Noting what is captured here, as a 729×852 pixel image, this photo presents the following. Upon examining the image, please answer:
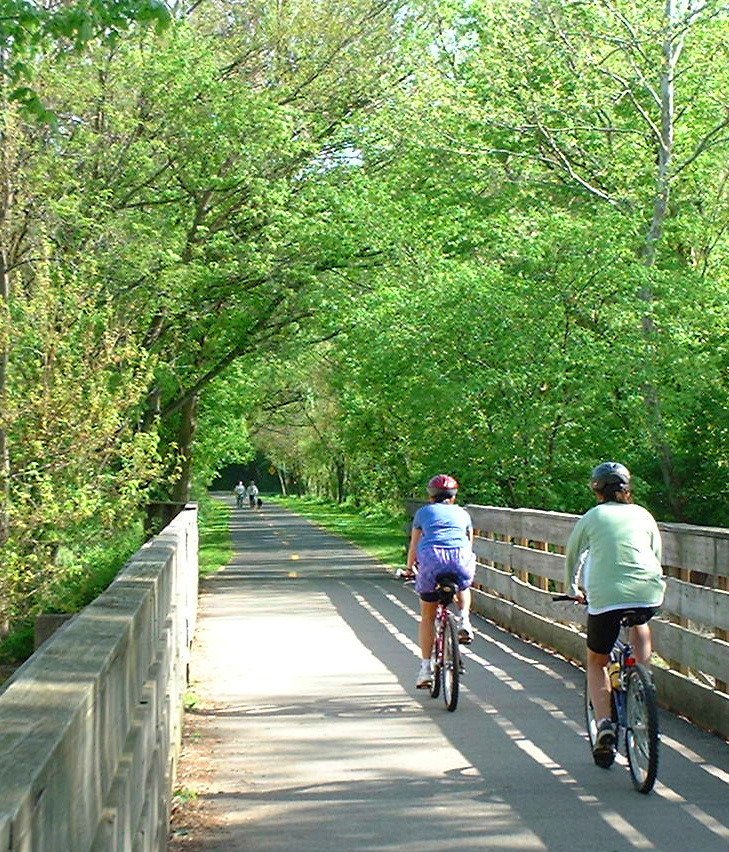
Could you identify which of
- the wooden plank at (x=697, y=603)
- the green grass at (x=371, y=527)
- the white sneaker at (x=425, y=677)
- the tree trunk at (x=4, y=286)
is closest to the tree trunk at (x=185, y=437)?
the green grass at (x=371, y=527)

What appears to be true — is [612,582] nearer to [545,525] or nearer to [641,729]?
[641,729]

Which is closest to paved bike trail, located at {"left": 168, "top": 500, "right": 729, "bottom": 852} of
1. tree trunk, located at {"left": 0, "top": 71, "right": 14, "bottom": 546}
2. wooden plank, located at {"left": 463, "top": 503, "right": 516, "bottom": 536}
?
wooden plank, located at {"left": 463, "top": 503, "right": 516, "bottom": 536}

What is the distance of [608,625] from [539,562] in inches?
289

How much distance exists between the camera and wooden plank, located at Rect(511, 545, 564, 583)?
1494 centimetres

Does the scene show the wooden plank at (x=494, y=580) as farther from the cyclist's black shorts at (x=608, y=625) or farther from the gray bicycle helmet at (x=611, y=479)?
the cyclist's black shorts at (x=608, y=625)

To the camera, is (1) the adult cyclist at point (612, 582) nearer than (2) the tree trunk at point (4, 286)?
Yes

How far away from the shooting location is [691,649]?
33.9ft

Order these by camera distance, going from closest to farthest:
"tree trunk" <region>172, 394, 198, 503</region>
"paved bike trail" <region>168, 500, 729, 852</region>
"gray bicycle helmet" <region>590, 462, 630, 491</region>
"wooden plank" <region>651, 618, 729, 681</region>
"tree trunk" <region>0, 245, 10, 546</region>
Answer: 1. "paved bike trail" <region>168, 500, 729, 852</region>
2. "gray bicycle helmet" <region>590, 462, 630, 491</region>
3. "wooden plank" <region>651, 618, 729, 681</region>
4. "tree trunk" <region>0, 245, 10, 546</region>
5. "tree trunk" <region>172, 394, 198, 503</region>

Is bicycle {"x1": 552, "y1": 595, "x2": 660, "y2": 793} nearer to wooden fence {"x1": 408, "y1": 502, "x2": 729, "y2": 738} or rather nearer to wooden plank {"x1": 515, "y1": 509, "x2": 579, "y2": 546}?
wooden fence {"x1": 408, "y1": 502, "x2": 729, "y2": 738}

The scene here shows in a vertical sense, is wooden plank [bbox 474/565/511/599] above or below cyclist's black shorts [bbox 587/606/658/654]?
below

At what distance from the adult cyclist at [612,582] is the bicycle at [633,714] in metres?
0.05

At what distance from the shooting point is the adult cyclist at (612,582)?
8.46 metres

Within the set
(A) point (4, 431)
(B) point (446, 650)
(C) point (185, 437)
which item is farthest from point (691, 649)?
(C) point (185, 437)

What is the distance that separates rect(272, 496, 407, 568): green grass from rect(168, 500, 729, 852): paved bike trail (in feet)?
59.9
